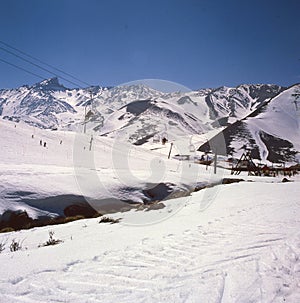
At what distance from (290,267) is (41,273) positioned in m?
4.19

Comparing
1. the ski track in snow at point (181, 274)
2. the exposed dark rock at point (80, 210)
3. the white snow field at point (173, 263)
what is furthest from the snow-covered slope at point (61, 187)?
the ski track in snow at point (181, 274)

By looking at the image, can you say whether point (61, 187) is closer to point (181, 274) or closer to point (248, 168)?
point (181, 274)

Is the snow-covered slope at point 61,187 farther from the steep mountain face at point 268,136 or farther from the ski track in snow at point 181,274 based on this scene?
the steep mountain face at point 268,136

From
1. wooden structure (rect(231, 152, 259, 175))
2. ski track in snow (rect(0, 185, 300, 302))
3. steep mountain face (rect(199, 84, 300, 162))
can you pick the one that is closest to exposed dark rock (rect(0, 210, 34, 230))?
ski track in snow (rect(0, 185, 300, 302))

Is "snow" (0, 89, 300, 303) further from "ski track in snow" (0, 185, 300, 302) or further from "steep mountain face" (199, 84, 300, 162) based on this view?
"steep mountain face" (199, 84, 300, 162)

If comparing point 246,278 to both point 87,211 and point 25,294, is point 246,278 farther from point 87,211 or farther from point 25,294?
point 87,211

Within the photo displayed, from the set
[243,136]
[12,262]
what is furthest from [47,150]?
[243,136]

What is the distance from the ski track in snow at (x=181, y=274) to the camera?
12.0ft

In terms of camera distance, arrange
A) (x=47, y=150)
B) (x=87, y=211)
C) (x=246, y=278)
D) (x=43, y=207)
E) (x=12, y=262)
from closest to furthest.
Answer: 1. (x=246, y=278)
2. (x=12, y=262)
3. (x=43, y=207)
4. (x=87, y=211)
5. (x=47, y=150)

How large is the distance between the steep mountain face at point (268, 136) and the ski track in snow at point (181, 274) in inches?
3417

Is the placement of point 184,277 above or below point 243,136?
below

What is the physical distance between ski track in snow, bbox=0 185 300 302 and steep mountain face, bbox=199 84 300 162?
86.8 meters

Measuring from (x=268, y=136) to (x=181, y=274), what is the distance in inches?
4339

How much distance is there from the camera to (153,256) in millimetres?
5289
